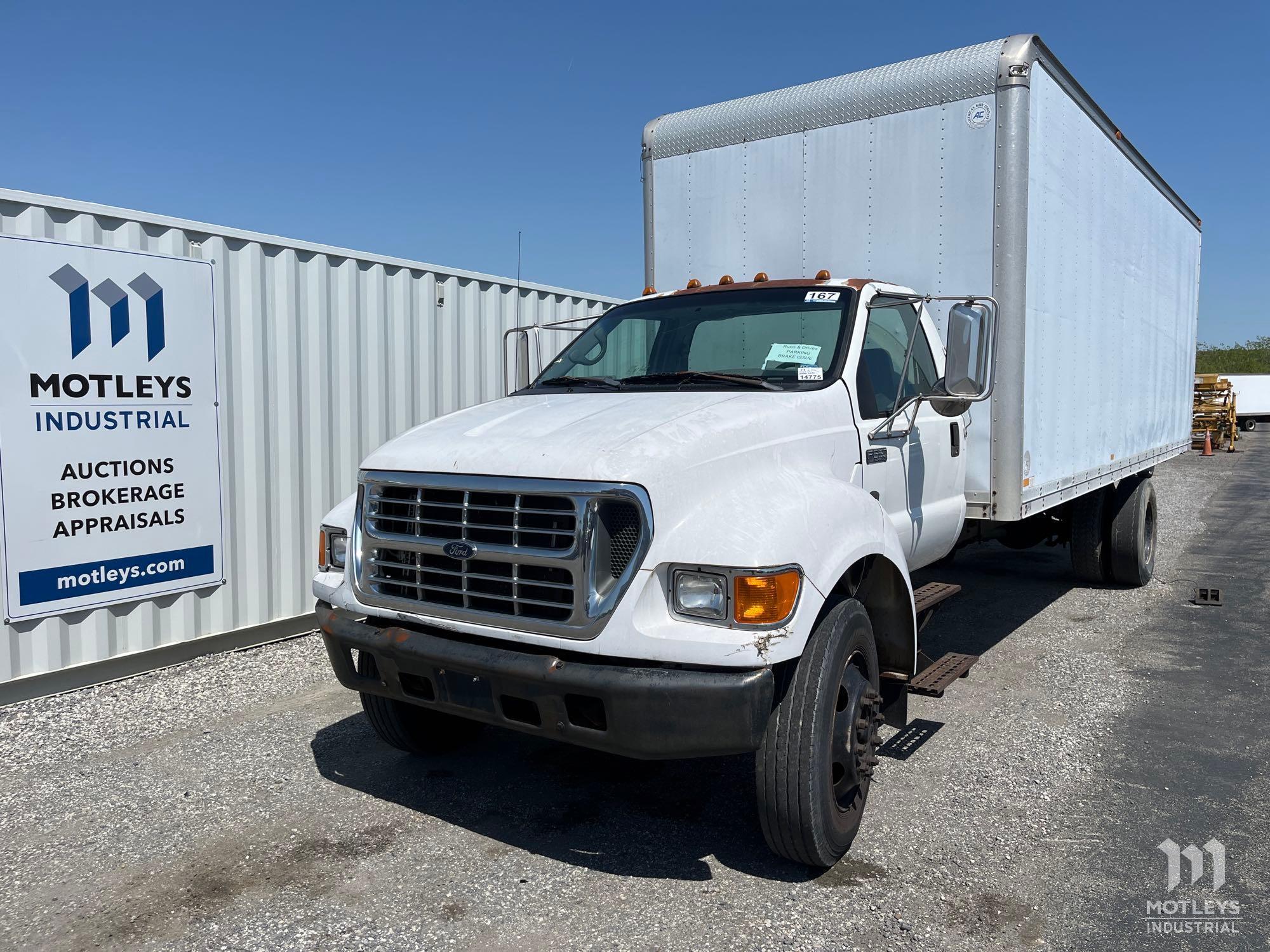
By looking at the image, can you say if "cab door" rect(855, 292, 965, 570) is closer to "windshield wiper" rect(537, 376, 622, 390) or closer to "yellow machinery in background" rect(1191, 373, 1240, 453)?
"windshield wiper" rect(537, 376, 622, 390)

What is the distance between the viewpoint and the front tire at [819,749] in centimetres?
321

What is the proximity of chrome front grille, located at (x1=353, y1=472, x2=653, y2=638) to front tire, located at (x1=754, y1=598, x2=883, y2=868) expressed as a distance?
2.38 feet

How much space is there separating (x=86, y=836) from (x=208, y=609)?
2.65m

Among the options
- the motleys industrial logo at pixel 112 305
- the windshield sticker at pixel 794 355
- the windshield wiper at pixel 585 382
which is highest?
the motleys industrial logo at pixel 112 305

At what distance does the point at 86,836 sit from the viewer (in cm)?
386

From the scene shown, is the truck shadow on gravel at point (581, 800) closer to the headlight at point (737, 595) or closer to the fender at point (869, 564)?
the fender at point (869, 564)

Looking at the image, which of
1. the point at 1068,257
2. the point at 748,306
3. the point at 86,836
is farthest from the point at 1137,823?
the point at 86,836

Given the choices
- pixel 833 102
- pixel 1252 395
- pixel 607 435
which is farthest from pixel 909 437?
pixel 1252 395

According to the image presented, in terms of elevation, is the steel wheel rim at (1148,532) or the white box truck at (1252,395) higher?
the white box truck at (1252,395)

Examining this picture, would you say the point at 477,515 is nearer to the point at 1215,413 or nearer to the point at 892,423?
the point at 892,423

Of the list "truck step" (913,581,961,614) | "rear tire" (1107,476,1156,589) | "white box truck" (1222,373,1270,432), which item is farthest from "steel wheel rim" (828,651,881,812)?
"white box truck" (1222,373,1270,432)

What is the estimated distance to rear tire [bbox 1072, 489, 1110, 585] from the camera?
8406 mm

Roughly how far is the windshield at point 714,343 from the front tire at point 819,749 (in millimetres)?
1157

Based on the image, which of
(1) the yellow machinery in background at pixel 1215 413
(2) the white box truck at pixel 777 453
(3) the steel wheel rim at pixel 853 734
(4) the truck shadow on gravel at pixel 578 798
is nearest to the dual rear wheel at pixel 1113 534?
(2) the white box truck at pixel 777 453
